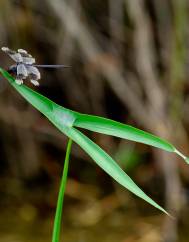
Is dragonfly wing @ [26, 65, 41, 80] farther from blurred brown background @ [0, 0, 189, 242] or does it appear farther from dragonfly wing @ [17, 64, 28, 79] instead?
blurred brown background @ [0, 0, 189, 242]

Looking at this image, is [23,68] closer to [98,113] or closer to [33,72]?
[33,72]

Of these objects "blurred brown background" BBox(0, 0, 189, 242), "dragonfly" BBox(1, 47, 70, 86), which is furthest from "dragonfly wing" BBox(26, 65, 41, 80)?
"blurred brown background" BBox(0, 0, 189, 242)

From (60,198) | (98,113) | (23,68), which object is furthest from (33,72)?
(98,113)

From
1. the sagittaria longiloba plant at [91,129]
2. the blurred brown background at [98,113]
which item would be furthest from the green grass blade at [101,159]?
the blurred brown background at [98,113]

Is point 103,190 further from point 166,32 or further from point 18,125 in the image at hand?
point 166,32

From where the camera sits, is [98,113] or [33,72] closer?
[33,72]

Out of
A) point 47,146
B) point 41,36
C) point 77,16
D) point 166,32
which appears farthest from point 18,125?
point 166,32
